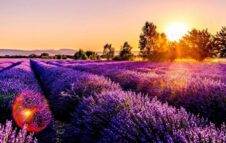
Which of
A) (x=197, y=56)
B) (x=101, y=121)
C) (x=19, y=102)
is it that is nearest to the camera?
(x=101, y=121)

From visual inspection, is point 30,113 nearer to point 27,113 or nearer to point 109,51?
point 27,113

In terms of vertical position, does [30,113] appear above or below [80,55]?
above

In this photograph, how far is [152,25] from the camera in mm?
71938

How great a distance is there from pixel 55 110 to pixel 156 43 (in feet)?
210

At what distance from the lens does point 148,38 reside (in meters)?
71.6

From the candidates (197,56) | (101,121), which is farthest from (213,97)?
(197,56)

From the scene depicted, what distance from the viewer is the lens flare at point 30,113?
A: 4.54 m

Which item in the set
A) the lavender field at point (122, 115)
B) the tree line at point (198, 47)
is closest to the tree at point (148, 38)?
the tree line at point (198, 47)

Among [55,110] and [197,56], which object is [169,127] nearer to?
[55,110]

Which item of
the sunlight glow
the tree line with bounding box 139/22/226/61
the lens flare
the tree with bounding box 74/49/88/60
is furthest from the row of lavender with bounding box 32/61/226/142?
the tree with bounding box 74/49/88/60

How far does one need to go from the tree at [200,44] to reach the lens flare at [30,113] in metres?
54.8

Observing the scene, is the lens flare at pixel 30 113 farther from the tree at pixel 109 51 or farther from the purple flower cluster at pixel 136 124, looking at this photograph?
the tree at pixel 109 51

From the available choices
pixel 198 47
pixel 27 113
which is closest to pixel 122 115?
pixel 27 113

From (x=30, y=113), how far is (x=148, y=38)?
67.6 metres
